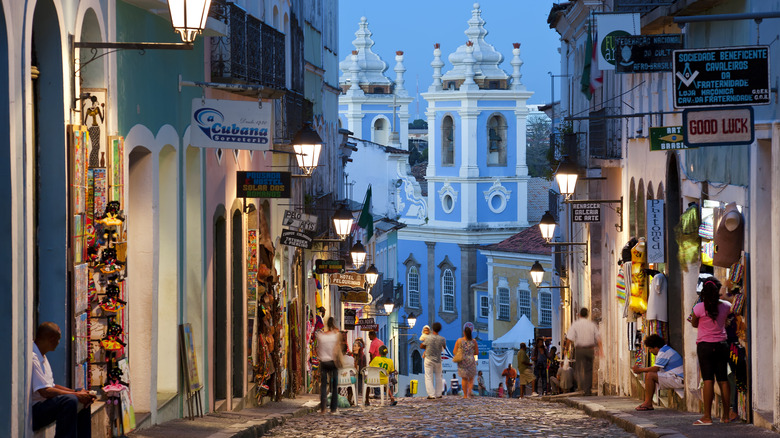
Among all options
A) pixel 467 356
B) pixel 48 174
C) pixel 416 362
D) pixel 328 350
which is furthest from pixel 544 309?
pixel 48 174

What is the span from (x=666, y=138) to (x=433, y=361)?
9.51 meters

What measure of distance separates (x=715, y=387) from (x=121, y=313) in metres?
6.61

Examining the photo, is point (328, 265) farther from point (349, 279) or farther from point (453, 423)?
point (453, 423)

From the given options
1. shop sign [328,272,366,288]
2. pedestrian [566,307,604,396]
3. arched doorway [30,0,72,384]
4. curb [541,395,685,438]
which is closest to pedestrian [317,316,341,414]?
curb [541,395,685,438]

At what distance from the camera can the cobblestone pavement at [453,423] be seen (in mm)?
13977

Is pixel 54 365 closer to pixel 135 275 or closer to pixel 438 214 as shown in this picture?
pixel 135 275

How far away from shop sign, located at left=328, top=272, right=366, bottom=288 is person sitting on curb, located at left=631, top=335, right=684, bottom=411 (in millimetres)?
15486

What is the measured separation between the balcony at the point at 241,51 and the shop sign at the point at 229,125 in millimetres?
Result: 1498

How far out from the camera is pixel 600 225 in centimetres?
2567

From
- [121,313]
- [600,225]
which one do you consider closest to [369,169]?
[600,225]

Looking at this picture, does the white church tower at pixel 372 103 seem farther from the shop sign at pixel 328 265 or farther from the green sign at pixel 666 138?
the green sign at pixel 666 138

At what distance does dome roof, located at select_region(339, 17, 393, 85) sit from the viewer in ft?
272

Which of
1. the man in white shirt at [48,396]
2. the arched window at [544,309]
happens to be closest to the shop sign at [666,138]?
the man in white shirt at [48,396]

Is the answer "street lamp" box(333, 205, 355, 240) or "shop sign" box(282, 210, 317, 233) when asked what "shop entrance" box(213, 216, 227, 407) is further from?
"street lamp" box(333, 205, 355, 240)
